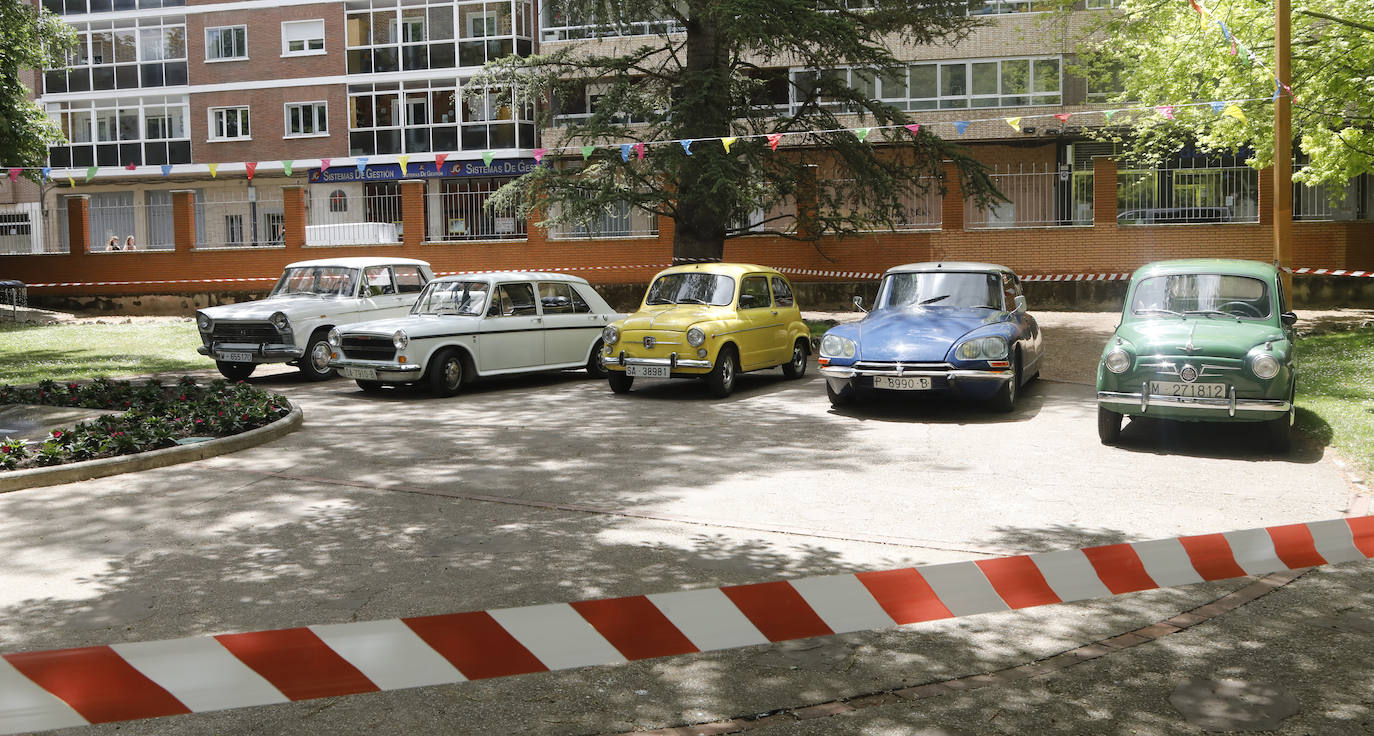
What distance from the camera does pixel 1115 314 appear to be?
86.2 feet

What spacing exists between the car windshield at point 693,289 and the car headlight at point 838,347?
7.43 ft

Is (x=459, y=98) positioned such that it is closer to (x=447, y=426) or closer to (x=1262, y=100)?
Result: (x=1262, y=100)

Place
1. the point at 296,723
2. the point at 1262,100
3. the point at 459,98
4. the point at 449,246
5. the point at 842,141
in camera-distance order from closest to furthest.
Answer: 1. the point at 296,723
2. the point at 1262,100
3. the point at 842,141
4. the point at 449,246
5. the point at 459,98

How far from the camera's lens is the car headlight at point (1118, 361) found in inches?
414

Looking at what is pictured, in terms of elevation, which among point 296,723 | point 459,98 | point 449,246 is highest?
point 459,98

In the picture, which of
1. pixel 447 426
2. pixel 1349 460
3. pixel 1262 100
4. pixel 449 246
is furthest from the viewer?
pixel 449 246

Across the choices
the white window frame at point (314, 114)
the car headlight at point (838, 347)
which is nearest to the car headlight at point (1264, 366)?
the car headlight at point (838, 347)

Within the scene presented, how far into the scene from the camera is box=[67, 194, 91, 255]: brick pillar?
32.8 metres

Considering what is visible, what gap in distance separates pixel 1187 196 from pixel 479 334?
18.7m

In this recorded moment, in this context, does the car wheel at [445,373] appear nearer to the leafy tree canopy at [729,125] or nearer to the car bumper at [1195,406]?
the leafy tree canopy at [729,125]

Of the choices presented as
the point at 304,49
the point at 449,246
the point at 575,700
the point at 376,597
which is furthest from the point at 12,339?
the point at 575,700

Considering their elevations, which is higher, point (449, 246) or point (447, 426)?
point (449, 246)

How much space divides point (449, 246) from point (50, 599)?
2537cm

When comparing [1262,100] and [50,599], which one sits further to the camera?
[1262,100]
